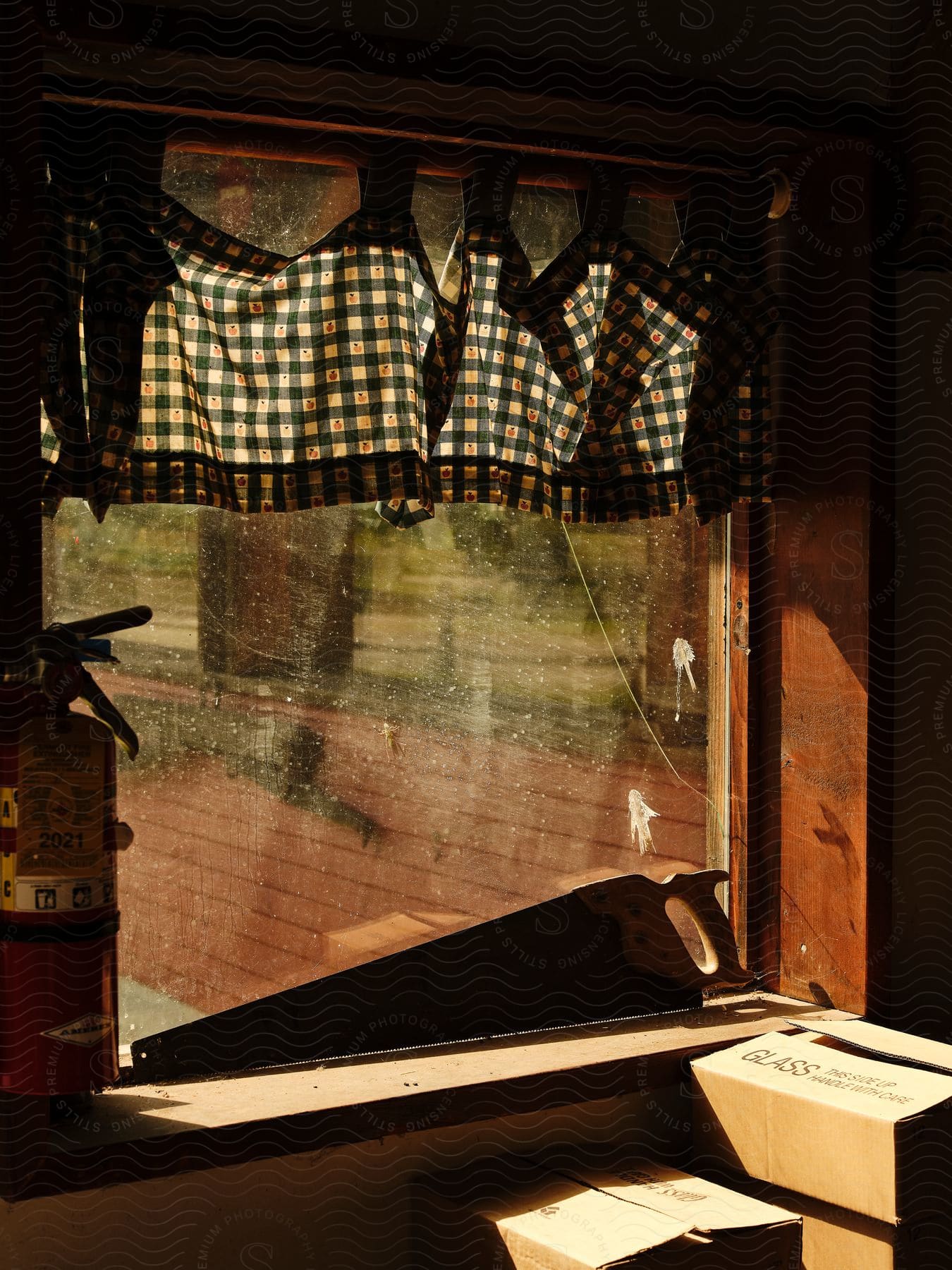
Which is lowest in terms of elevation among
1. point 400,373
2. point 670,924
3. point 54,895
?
point 670,924

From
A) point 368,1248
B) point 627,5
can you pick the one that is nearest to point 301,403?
point 627,5

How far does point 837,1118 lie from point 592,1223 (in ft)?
0.92

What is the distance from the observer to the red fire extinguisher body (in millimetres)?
1156

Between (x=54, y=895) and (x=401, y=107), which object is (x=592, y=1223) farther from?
(x=401, y=107)


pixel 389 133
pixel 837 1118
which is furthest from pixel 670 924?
pixel 389 133

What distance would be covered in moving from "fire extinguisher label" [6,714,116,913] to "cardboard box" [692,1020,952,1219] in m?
0.75

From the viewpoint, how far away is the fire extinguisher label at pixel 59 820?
45.5 inches

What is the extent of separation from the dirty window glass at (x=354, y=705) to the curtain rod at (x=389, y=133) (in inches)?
2.5

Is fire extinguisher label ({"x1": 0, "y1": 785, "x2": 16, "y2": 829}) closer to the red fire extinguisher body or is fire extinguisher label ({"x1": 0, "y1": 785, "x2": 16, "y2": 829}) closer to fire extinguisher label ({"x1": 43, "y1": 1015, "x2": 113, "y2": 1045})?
the red fire extinguisher body

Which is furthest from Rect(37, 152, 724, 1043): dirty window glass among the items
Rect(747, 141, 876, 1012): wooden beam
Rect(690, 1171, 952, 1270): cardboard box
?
Rect(690, 1171, 952, 1270): cardboard box

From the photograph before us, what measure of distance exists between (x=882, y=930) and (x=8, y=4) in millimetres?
1450

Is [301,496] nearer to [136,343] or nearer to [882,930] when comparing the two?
[136,343]

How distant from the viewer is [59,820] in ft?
3.82

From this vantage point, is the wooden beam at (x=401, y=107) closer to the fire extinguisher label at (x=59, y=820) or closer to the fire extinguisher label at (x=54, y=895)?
the fire extinguisher label at (x=59, y=820)
